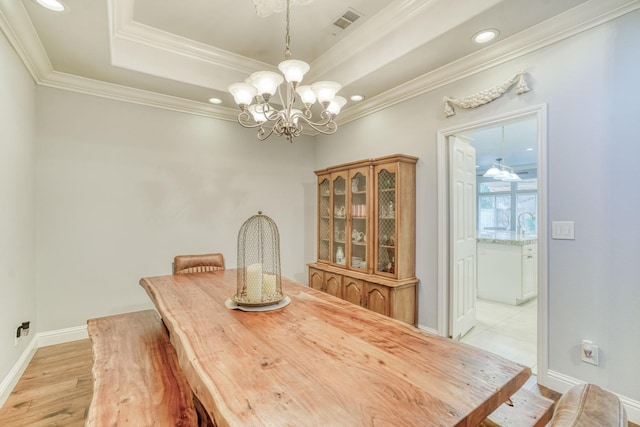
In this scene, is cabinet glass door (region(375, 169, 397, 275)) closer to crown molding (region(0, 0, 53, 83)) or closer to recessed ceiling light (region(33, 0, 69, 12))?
recessed ceiling light (region(33, 0, 69, 12))

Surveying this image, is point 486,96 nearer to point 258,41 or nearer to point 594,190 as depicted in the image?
point 594,190

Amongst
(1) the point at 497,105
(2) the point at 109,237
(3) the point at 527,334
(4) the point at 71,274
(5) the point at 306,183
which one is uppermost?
(1) the point at 497,105

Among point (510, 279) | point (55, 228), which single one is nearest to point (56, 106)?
point (55, 228)

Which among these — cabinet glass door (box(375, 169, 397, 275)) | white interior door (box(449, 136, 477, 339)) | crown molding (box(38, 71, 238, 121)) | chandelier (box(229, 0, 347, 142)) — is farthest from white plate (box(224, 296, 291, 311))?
crown molding (box(38, 71, 238, 121))

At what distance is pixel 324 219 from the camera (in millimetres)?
3938

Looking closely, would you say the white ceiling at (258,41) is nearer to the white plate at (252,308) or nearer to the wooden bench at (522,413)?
the white plate at (252,308)

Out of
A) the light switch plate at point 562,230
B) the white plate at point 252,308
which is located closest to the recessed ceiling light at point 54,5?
the white plate at point 252,308

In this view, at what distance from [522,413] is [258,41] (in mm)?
3253

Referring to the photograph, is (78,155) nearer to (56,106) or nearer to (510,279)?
(56,106)

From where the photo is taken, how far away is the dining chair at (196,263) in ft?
8.91

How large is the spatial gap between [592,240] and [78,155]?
169 inches

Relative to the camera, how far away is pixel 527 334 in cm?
324

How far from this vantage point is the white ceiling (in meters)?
2.05

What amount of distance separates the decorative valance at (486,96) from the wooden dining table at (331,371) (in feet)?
6.64
